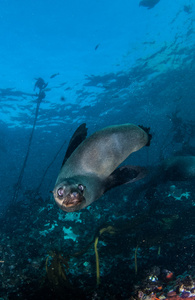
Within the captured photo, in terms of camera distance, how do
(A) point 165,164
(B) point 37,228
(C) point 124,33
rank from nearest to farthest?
1. (B) point 37,228
2. (A) point 165,164
3. (C) point 124,33

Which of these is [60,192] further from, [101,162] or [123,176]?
[123,176]

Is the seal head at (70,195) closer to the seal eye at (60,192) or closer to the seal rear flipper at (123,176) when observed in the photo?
the seal eye at (60,192)

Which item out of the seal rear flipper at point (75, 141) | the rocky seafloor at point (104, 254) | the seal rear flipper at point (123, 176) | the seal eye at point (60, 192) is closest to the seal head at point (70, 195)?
the seal eye at point (60, 192)

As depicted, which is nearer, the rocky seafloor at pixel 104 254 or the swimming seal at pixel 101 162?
the swimming seal at pixel 101 162

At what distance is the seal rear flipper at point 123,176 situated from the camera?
257cm

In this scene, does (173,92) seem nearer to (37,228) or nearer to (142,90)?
(142,90)

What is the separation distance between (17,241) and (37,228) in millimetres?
1184

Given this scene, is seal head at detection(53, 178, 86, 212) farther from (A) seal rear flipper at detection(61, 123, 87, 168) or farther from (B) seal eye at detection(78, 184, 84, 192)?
(A) seal rear flipper at detection(61, 123, 87, 168)

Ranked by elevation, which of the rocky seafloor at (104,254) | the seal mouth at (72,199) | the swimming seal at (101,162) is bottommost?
the rocky seafloor at (104,254)

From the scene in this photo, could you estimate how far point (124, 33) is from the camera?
1616 cm

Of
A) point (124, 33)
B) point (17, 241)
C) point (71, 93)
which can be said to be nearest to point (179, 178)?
point (17, 241)

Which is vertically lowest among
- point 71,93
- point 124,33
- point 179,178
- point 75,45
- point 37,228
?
point 37,228

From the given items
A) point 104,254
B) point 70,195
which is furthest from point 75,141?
point 104,254

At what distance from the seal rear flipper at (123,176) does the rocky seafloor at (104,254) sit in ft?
4.78
